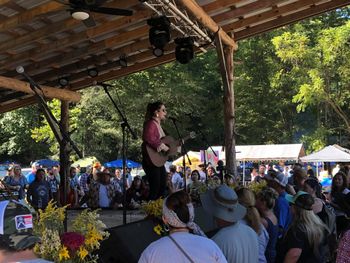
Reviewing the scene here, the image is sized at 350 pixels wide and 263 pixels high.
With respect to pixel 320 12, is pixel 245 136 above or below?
below

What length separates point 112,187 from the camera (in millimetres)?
8609

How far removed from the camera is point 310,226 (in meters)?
3.46

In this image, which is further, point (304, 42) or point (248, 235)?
point (304, 42)

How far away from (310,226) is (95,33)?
658 centimetres

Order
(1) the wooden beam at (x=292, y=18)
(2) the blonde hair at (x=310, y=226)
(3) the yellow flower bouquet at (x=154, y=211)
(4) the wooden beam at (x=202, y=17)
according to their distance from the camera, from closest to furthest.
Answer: (2) the blonde hair at (x=310, y=226)
(3) the yellow flower bouquet at (x=154, y=211)
(4) the wooden beam at (x=202, y=17)
(1) the wooden beam at (x=292, y=18)

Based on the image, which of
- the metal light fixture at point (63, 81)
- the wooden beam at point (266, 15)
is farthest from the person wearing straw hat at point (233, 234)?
the metal light fixture at point (63, 81)

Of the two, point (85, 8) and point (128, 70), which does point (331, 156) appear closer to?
point (128, 70)

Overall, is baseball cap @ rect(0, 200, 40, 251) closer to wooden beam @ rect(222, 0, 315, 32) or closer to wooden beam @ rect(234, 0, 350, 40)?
wooden beam @ rect(222, 0, 315, 32)

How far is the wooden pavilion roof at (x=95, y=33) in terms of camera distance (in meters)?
8.07

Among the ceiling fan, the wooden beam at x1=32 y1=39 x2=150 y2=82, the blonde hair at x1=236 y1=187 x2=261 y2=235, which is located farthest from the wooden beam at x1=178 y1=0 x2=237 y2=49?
the blonde hair at x1=236 y1=187 x2=261 y2=235

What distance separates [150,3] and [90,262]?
5.02 metres

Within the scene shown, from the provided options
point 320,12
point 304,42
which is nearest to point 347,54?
point 304,42

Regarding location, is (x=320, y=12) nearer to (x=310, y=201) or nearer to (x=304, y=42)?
(x=310, y=201)

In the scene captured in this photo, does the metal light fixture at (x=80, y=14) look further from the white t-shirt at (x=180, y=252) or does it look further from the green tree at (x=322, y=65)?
the green tree at (x=322, y=65)
